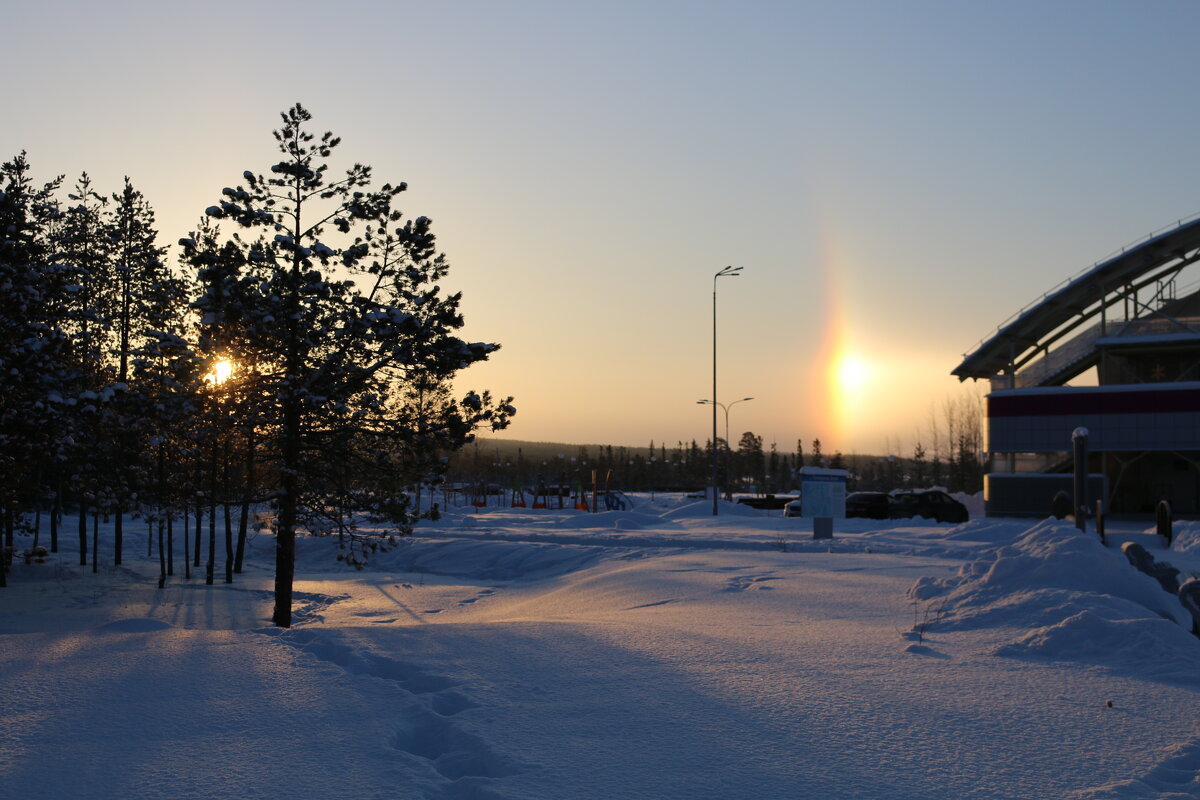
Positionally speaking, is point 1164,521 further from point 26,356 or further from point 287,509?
point 26,356

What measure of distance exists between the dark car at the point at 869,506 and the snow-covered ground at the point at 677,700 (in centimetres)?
2358

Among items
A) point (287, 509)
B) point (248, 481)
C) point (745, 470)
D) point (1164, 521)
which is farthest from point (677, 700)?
point (745, 470)

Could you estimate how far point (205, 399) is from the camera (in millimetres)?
13461

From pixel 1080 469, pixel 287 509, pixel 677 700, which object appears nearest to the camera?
pixel 677 700

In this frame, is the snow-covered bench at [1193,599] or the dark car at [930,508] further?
the dark car at [930,508]

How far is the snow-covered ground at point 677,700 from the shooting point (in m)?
4.60

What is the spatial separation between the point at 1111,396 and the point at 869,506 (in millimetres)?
13463

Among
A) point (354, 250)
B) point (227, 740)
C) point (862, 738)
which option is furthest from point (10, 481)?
point (862, 738)

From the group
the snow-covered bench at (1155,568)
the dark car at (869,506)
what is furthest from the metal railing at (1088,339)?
the snow-covered bench at (1155,568)

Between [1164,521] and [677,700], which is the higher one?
[677,700]

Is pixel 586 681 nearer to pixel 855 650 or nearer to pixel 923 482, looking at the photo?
pixel 855 650

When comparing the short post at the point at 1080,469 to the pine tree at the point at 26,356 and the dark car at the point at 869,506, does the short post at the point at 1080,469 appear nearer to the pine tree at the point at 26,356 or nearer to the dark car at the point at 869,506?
the dark car at the point at 869,506

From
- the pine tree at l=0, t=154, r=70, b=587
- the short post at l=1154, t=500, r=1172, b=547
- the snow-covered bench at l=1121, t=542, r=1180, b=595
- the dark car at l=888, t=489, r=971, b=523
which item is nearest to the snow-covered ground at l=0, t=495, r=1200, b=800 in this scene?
the snow-covered bench at l=1121, t=542, r=1180, b=595

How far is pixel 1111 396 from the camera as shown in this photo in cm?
3859
